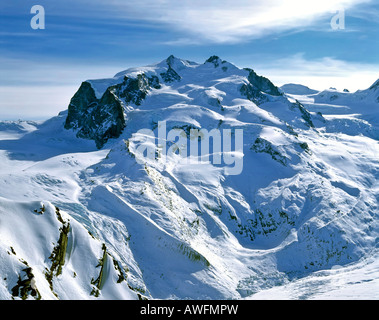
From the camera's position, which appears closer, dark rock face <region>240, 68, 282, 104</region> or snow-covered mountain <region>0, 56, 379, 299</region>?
snow-covered mountain <region>0, 56, 379, 299</region>

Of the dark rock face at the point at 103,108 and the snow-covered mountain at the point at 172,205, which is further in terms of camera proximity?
the dark rock face at the point at 103,108

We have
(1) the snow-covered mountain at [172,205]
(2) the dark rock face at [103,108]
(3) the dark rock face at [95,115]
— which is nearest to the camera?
(1) the snow-covered mountain at [172,205]

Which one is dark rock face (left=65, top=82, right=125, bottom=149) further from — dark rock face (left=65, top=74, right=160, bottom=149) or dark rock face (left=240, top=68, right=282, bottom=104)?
dark rock face (left=240, top=68, right=282, bottom=104)

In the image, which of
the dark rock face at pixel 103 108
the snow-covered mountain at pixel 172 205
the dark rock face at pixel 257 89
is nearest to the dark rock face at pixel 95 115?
the dark rock face at pixel 103 108

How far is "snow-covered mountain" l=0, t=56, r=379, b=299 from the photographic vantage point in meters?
44.3

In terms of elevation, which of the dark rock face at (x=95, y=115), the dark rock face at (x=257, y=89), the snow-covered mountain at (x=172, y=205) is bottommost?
the snow-covered mountain at (x=172, y=205)

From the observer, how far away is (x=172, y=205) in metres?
80.6

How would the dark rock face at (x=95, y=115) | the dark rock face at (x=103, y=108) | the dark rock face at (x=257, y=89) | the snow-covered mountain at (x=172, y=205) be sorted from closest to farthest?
the snow-covered mountain at (x=172, y=205)
the dark rock face at (x=95, y=115)
the dark rock face at (x=103, y=108)
the dark rock face at (x=257, y=89)

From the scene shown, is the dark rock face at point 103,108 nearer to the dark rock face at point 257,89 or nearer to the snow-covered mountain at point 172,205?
the snow-covered mountain at point 172,205

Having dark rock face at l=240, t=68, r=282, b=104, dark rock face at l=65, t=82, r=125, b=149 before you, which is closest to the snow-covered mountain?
dark rock face at l=65, t=82, r=125, b=149

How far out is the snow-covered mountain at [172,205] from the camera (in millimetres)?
44312

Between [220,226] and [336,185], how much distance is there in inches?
1719
